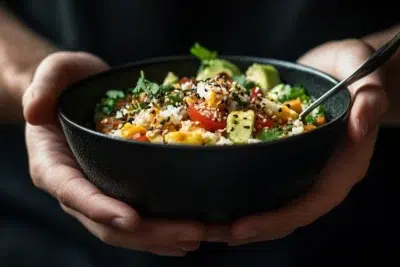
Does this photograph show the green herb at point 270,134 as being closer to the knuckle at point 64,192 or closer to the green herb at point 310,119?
the green herb at point 310,119

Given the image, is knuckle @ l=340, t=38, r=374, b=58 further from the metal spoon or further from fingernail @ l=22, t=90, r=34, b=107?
fingernail @ l=22, t=90, r=34, b=107

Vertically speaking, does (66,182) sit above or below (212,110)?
below

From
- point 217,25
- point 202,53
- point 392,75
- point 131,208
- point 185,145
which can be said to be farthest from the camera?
point 217,25

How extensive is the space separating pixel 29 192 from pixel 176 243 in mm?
964

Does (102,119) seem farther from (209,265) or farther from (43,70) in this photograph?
(209,265)

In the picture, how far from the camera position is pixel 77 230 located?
6.31 ft

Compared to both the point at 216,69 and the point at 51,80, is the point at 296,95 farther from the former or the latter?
the point at 51,80

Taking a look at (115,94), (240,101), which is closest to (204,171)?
(240,101)

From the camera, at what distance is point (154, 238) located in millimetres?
1128

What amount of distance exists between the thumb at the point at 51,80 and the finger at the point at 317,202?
1.64 ft

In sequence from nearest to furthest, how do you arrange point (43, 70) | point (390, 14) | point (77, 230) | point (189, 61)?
point (43, 70) → point (189, 61) → point (390, 14) → point (77, 230)

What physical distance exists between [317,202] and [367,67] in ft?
1.01

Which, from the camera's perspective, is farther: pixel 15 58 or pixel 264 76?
A: pixel 15 58

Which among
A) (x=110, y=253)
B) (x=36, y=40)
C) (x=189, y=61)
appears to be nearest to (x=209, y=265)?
(x=110, y=253)
